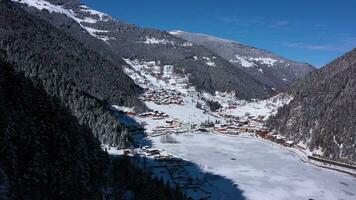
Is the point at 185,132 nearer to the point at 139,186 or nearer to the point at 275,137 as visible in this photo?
the point at 275,137

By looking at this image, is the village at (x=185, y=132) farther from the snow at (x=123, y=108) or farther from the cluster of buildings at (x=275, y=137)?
the snow at (x=123, y=108)

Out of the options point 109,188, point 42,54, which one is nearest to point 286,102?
point 42,54

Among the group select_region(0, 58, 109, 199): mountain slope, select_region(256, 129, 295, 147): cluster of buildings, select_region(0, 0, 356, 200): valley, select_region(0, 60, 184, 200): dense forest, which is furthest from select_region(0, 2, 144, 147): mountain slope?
select_region(256, 129, 295, 147): cluster of buildings

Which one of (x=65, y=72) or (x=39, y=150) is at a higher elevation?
(x=65, y=72)

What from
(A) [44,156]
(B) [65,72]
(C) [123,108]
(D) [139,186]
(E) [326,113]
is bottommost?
(D) [139,186]

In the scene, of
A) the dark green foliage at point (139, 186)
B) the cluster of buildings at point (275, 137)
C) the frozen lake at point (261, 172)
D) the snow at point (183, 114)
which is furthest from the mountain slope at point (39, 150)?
the snow at point (183, 114)

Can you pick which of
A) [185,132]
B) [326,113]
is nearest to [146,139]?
[185,132]
